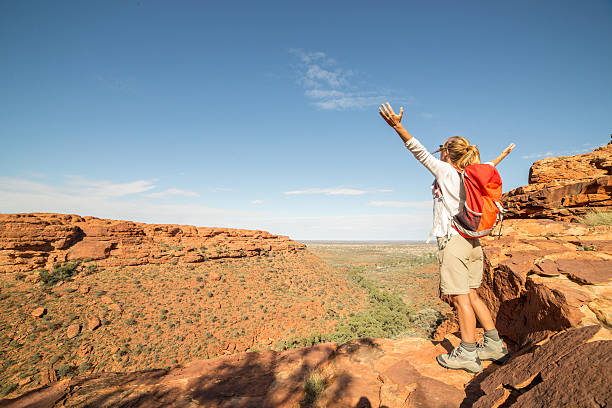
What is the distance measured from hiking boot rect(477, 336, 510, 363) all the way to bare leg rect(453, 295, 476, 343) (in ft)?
1.15

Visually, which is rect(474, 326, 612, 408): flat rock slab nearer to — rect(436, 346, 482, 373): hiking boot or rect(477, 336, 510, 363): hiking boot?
rect(436, 346, 482, 373): hiking boot

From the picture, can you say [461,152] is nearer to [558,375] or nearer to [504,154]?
[504,154]

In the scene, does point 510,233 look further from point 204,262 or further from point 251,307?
point 204,262

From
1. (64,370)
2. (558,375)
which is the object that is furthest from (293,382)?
(64,370)

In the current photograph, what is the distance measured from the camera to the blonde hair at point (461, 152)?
2535 millimetres

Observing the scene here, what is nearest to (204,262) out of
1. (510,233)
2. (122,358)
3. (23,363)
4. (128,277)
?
(128,277)

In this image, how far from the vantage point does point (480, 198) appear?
7.62 ft

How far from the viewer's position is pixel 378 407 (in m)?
2.44

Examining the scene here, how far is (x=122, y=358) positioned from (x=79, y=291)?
714cm

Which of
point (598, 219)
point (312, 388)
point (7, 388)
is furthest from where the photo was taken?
point (7, 388)

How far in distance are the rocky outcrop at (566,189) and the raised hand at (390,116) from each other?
737 centimetres

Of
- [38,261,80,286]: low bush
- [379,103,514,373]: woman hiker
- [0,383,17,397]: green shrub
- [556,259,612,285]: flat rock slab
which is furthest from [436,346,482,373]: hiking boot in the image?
[38,261,80,286]: low bush

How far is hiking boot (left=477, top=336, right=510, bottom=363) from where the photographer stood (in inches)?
101

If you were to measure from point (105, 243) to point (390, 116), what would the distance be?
88.9 ft
